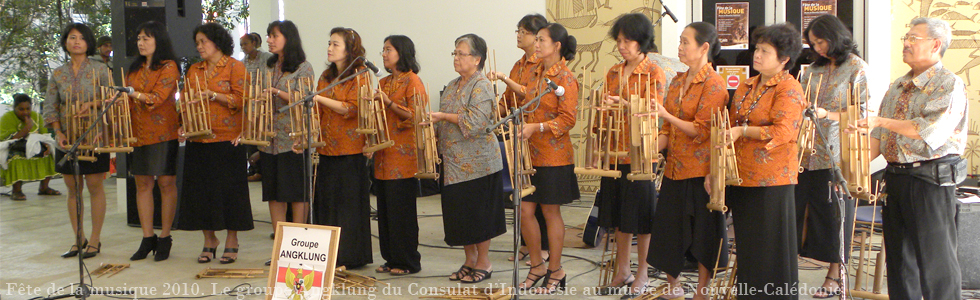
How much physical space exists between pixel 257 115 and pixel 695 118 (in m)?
2.64

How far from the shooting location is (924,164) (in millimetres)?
3344

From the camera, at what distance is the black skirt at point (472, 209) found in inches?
171

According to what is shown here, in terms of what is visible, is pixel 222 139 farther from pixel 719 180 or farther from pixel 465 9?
pixel 465 9

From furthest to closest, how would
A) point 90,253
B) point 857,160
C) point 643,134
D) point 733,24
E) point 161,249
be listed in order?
point 733,24
point 90,253
point 161,249
point 643,134
point 857,160

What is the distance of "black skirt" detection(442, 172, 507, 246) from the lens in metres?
4.33

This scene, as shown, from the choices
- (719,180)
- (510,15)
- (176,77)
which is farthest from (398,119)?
(510,15)

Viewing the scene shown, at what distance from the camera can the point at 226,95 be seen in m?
4.86

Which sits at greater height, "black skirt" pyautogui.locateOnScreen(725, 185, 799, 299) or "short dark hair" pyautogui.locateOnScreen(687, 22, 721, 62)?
"short dark hair" pyautogui.locateOnScreen(687, 22, 721, 62)

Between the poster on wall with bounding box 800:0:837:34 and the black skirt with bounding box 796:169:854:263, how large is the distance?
3.31 m

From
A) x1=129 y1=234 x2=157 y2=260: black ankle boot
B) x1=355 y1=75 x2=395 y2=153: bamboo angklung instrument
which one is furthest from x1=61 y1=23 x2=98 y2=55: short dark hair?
x1=355 y1=75 x2=395 y2=153: bamboo angklung instrument

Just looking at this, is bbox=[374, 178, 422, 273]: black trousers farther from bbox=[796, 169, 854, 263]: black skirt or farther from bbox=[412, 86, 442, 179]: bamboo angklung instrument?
bbox=[796, 169, 854, 263]: black skirt

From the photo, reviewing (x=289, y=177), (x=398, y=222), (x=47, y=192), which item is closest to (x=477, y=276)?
(x=398, y=222)

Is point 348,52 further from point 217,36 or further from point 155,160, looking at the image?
point 155,160

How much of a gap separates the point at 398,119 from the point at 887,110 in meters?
2.62
